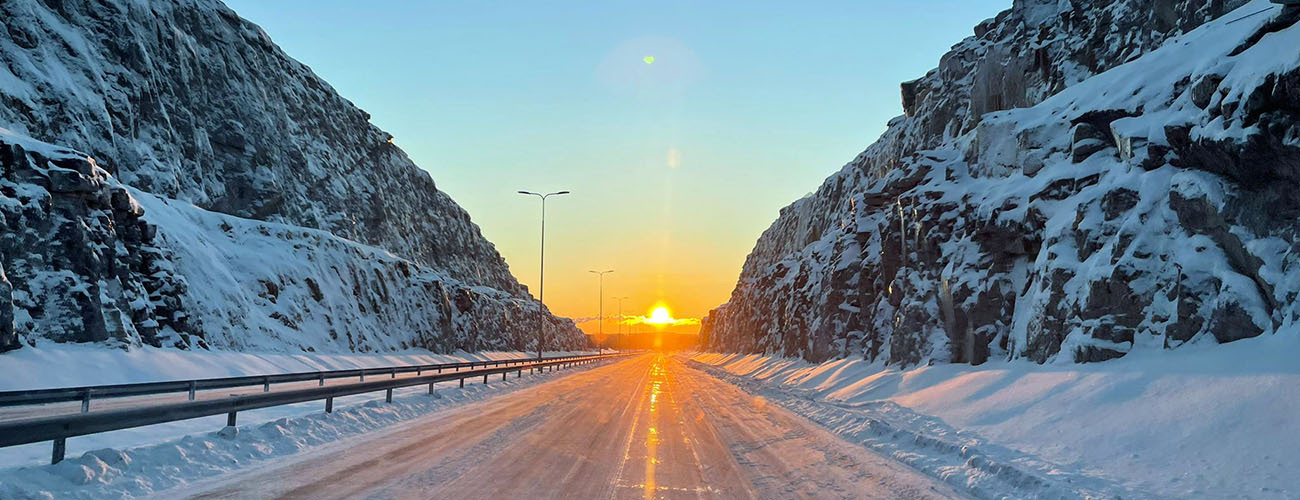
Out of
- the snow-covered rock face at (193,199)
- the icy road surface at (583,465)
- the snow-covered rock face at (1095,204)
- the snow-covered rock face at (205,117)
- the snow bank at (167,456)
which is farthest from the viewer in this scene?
Answer: the snow-covered rock face at (205,117)

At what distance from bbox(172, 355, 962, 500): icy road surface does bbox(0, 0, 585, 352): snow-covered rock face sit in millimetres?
18123

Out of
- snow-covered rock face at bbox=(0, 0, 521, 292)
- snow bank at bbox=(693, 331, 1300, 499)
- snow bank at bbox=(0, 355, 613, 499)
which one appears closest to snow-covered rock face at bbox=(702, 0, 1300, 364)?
snow bank at bbox=(693, 331, 1300, 499)

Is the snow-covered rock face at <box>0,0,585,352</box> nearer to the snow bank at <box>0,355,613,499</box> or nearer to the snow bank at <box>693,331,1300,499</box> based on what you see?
the snow bank at <box>0,355,613,499</box>

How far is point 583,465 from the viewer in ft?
31.7

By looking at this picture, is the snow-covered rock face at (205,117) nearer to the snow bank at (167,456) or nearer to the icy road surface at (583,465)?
the snow bank at (167,456)

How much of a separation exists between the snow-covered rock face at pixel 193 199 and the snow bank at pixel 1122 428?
1015 inches

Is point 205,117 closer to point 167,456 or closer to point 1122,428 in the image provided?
point 167,456

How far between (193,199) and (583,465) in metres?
48.0

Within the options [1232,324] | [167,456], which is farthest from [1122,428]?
[167,456]

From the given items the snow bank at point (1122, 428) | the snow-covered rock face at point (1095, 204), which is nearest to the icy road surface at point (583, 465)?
the snow bank at point (1122, 428)

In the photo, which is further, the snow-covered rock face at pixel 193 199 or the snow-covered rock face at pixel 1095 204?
the snow-covered rock face at pixel 193 199

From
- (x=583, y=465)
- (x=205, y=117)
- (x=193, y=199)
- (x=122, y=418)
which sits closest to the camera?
(x=122, y=418)

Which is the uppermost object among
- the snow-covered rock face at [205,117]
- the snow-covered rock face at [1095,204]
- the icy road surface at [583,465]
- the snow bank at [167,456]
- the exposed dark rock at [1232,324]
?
the snow-covered rock face at [205,117]

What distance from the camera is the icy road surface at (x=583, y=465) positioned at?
784 cm
